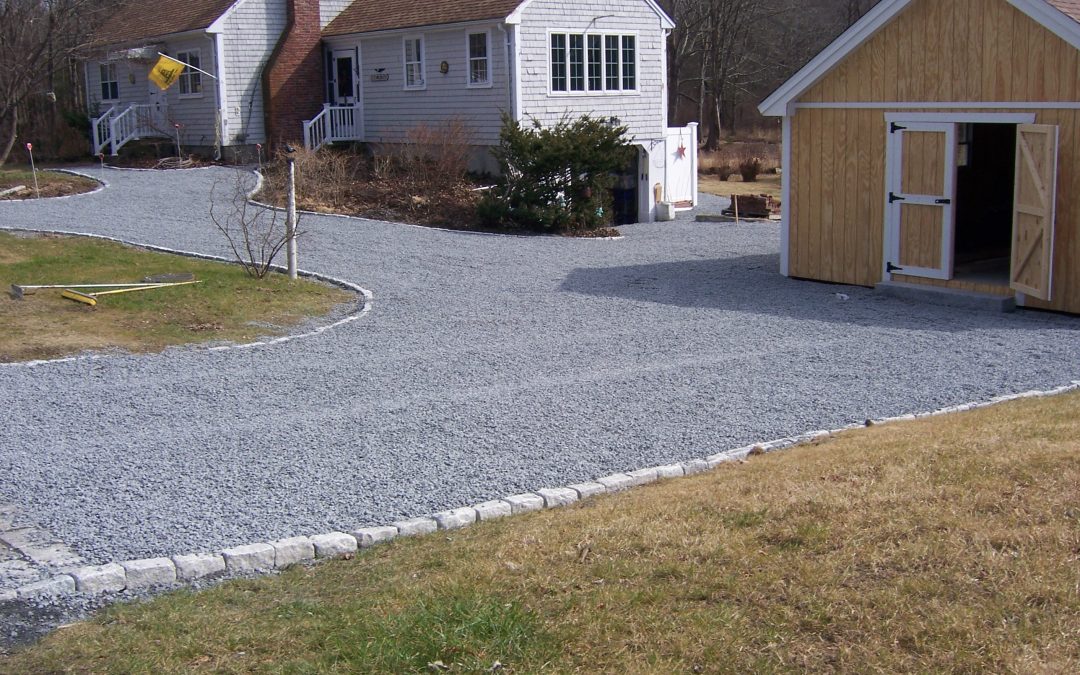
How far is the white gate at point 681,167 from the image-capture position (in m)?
25.6

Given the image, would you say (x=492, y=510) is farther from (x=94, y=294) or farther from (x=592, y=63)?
(x=592, y=63)

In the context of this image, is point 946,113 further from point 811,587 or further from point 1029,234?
point 811,587

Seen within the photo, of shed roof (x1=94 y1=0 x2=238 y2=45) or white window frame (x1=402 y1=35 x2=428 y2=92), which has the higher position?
shed roof (x1=94 y1=0 x2=238 y2=45)

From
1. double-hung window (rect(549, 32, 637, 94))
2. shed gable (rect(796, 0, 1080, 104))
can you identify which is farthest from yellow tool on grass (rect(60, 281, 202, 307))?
double-hung window (rect(549, 32, 637, 94))

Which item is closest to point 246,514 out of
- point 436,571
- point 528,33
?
point 436,571

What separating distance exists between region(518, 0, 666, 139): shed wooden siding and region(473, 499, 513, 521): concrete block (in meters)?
19.7

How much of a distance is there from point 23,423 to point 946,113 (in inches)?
437

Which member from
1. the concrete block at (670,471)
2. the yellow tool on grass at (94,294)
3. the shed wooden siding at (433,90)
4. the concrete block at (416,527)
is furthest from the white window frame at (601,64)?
the concrete block at (416,527)

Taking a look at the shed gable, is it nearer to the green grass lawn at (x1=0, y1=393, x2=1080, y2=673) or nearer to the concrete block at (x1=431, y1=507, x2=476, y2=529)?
the green grass lawn at (x1=0, y1=393, x2=1080, y2=673)

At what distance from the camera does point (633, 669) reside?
13.9 feet

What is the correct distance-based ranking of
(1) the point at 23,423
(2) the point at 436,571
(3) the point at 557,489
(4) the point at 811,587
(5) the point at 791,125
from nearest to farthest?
(4) the point at 811,587 < (2) the point at 436,571 < (3) the point at 557,489 < (1) the point at 23,423 < (5) the point at 791,125

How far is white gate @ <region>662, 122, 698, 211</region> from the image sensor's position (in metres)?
25.6

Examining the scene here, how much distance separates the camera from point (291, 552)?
5.87 metres

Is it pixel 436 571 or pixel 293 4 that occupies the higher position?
pixel 293 4
